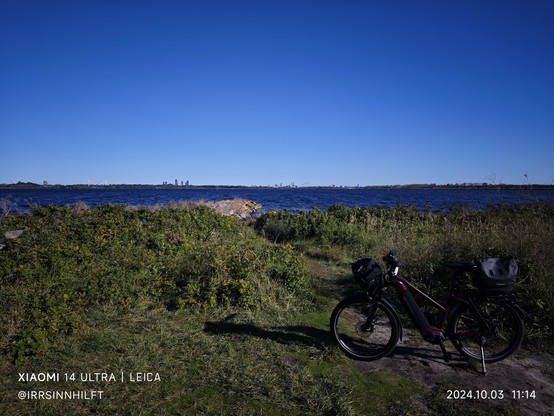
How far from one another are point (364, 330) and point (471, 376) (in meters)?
1.40

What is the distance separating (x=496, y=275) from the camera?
13.2 feet

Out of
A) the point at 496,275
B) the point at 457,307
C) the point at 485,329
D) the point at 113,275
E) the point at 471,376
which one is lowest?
the point at 471,376

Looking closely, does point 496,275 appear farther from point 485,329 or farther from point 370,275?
point 370,275

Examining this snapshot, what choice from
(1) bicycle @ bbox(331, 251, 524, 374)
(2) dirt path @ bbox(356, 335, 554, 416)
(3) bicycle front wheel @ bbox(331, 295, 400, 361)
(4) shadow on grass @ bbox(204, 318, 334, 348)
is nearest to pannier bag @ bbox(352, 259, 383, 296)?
(1) bicycle @ bbox(331, 251, 524, 374)

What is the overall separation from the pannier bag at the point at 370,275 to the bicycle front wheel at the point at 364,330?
0.20 metres

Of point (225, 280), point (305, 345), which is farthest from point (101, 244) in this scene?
point (305, 345)

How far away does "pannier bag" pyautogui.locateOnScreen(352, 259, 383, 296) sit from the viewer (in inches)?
170

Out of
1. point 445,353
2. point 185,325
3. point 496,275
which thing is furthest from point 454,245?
point 185,325

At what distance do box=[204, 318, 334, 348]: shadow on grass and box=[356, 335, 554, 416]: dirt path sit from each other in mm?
795

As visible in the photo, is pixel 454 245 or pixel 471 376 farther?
pixel 454 245

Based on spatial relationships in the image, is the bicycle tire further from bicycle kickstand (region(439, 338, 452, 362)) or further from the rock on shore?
the rock on shore

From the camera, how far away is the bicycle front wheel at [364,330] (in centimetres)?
434

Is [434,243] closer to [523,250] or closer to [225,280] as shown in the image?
[523,250]

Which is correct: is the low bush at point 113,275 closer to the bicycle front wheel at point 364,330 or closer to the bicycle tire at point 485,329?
the bicycle front wheel at point 364,330
